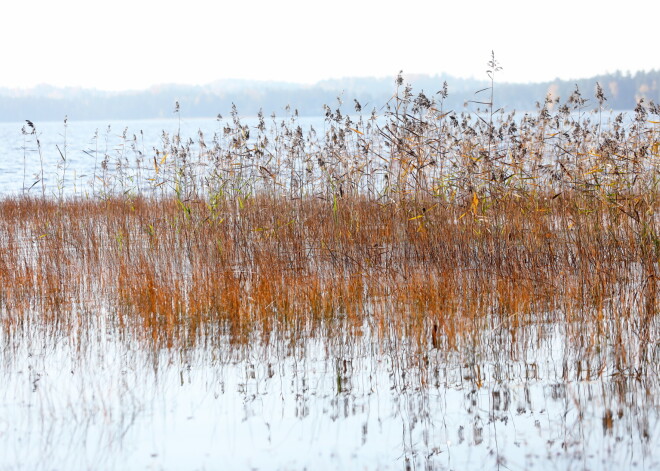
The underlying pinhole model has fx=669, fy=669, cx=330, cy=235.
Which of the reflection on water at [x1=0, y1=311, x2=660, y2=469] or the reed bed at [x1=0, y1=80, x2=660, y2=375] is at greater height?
the reed bed at [x1=0, y1=80, x2=660, y2=375]

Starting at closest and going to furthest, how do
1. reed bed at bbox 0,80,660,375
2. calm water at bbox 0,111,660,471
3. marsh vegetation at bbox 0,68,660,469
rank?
calm water at bbox 0,111,660,471, marsh vegetation at bbox 0,68,660,469, reed bed at bbox 0,80,660,375

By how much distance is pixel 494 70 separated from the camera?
5.72 meters

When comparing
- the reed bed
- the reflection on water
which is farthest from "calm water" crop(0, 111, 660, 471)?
the reed bed

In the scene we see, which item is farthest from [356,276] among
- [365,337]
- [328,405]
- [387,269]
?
[328,405]

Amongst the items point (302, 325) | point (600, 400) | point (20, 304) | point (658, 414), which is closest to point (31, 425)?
point (302, 325)

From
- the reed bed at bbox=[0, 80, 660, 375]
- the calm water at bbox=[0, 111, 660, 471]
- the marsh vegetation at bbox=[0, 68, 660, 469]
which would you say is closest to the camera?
the calm water at bbox=[0, 111, 660, 471]

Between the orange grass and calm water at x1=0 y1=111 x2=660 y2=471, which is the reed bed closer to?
the orange grass

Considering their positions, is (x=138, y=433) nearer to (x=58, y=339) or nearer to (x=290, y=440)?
(x=290, y=440)

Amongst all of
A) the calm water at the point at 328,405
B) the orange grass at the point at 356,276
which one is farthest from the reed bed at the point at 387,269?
the calm water at the point at 328,405

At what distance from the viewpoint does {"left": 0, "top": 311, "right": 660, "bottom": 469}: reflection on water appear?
258 cm

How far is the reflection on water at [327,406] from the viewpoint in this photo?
2.58 metres

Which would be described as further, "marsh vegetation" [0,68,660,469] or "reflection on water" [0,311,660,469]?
"marsh vegetation" [0,68,660,469]

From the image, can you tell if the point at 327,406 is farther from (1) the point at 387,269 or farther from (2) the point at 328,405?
(1) the point at 387,269

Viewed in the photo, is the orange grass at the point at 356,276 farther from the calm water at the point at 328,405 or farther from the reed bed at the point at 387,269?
the calm water at the point at 328,405
